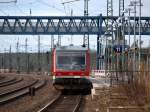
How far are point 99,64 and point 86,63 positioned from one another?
45.0 m

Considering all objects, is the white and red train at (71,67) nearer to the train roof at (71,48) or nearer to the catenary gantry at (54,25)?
the train roof at (71,48)

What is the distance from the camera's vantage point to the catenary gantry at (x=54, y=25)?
91188 mm

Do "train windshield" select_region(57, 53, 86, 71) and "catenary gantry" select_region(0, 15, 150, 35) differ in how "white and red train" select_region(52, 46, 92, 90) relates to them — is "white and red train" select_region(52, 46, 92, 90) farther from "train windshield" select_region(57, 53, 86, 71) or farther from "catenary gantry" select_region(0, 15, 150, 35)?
"catenary gantry" select_region(0, 15, 150, 35)

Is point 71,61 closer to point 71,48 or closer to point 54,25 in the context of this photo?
point 71,48

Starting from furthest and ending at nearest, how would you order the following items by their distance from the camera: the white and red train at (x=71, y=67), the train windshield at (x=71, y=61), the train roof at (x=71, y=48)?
1. the train roof at (x=71, y=48)
2. the train windshield at (x=71, y=61)
3. the white and red train at (x=71, y=67)

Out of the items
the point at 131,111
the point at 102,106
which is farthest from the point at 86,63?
the point at 131,111

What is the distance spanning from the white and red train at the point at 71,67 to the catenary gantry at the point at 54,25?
180 feet

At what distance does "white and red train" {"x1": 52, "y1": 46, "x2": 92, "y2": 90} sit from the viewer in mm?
34812

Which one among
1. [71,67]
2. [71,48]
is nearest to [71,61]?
→ [71,67]

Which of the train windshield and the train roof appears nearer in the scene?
the train windshield

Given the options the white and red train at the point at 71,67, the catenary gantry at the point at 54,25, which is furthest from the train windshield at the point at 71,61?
the catenary gantry at the point at 54,25

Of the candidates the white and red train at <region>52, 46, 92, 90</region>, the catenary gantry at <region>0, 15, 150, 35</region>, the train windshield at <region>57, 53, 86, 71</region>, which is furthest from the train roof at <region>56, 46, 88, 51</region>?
the catenary gantry at <region>0, 15, 150, 35</region>

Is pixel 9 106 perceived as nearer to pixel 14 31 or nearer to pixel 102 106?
pixel 102 106

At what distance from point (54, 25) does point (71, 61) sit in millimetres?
57574
